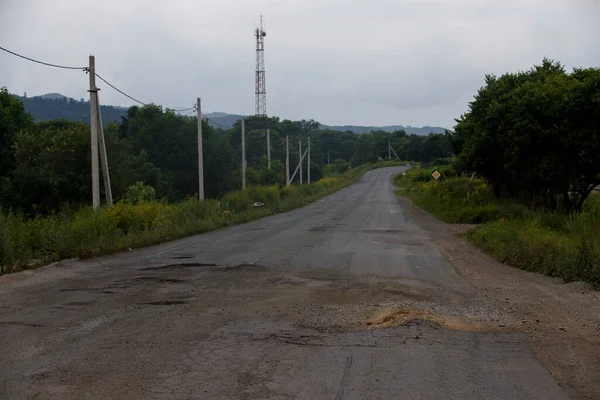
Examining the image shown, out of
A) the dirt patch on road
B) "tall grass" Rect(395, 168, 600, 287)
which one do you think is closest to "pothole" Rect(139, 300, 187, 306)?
the dirt patch on road

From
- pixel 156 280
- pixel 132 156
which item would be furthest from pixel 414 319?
pixel 132 156

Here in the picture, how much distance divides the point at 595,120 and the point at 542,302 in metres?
14.8

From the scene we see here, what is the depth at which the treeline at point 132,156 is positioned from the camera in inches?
1335

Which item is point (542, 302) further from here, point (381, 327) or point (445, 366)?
→ point (445, 366)

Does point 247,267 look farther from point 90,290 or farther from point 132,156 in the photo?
point 132,156

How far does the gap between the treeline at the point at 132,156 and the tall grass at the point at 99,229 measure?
554 cm

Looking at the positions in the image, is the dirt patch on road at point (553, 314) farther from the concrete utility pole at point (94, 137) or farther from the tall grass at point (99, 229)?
the concrete utility pole at point (94, 137)

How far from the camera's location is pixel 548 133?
23359 mm

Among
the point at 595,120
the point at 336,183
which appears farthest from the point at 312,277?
the point at 336,183

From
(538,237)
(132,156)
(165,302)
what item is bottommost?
(165,302)

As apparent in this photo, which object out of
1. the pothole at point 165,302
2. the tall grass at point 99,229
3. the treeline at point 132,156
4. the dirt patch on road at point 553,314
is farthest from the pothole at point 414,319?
the treeline at point 132,156

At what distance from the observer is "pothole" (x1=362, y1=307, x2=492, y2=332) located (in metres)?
8.35

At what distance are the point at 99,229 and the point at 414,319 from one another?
43.6 feet

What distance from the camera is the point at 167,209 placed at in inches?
1057
